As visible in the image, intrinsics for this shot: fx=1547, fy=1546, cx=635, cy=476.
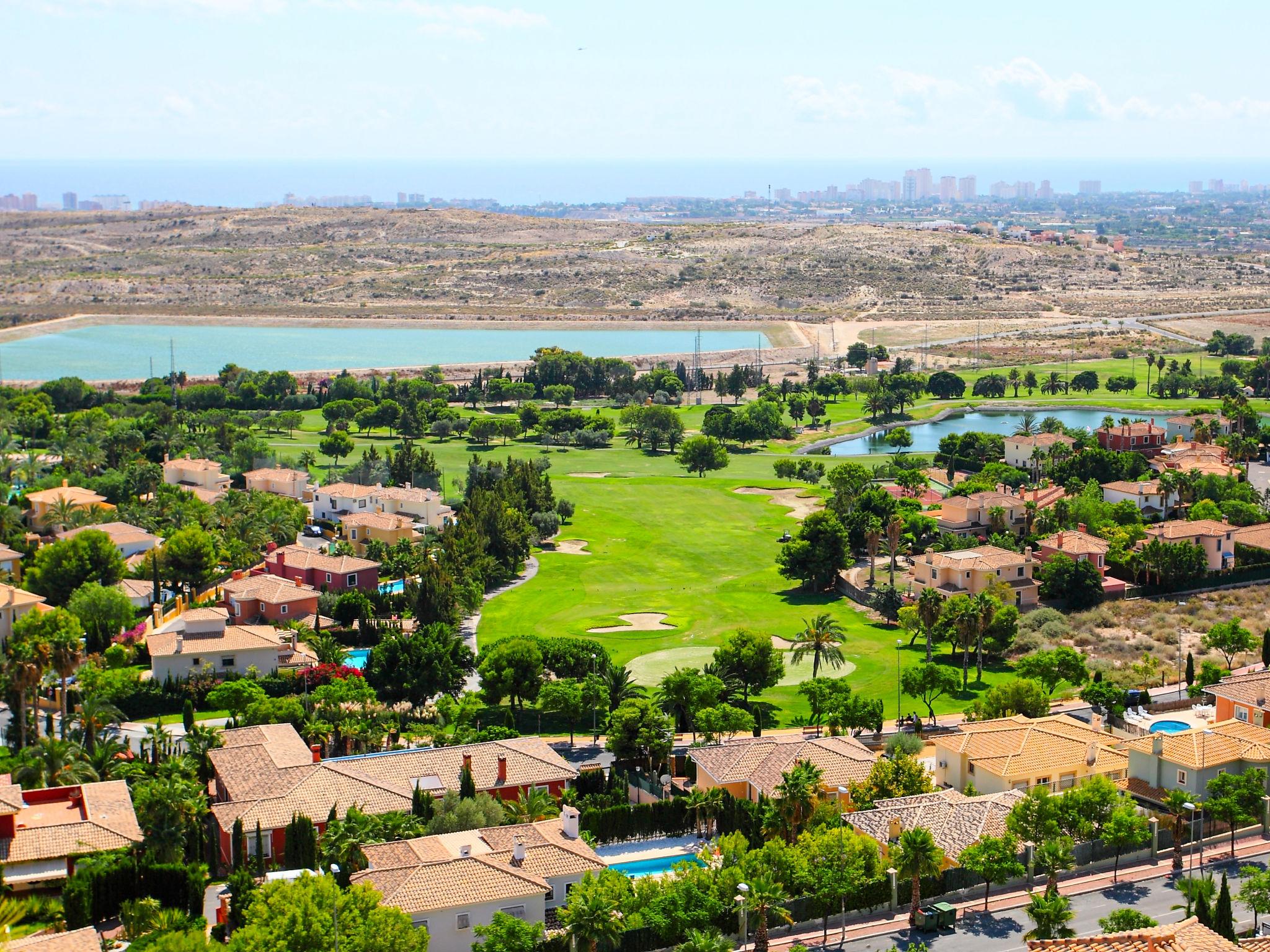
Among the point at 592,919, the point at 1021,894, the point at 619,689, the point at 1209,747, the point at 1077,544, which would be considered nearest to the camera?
the point at 592,919

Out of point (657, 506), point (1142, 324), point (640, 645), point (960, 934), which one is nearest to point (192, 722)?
point (640, 645)

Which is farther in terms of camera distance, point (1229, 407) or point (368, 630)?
point (1229, 407)

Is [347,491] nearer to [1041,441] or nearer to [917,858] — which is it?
[1041,441]

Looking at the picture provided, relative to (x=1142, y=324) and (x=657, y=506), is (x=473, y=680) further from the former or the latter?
(x=1142, y=324)

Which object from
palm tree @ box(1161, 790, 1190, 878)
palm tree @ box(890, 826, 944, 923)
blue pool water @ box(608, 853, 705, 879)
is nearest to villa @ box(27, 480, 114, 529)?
blue pool water @ box(608, 853, 705, 879)

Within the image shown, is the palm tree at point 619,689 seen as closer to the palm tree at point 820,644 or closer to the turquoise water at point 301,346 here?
the palm tree at point 820,644

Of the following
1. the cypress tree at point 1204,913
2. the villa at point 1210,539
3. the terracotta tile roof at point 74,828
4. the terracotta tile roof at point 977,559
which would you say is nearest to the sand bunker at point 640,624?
the terracotta tile roof at point 977,559

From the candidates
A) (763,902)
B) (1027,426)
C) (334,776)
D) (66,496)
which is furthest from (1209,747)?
(1027,426)

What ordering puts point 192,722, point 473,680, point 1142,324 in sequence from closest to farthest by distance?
1. point 192,722
2. point 473,680
3. point 1142,324

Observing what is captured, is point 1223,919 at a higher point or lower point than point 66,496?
lower
